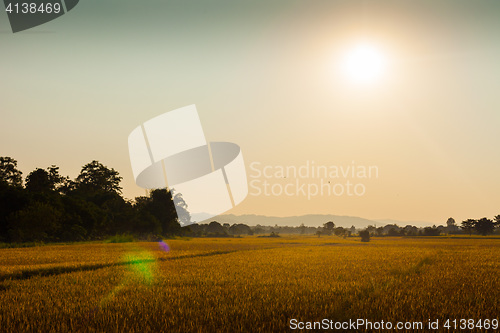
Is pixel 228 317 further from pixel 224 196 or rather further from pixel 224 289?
pixel 224 196

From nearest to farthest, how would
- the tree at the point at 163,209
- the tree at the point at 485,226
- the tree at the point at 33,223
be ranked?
the tree at the point at 33,223 < the tree at the point at 163,209 < the tree at the point at 485,226

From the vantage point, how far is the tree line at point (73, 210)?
161 feet

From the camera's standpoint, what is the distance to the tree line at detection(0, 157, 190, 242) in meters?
48.9

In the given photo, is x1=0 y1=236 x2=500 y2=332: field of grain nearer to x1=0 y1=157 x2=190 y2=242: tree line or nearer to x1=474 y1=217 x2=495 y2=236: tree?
x1=0 y1=157 x2=190 y2=242: tree line

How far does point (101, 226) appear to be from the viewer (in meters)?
69.0

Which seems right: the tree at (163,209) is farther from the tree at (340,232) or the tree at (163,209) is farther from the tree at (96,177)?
the tree at (340,232)

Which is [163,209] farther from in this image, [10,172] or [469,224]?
[469,224]

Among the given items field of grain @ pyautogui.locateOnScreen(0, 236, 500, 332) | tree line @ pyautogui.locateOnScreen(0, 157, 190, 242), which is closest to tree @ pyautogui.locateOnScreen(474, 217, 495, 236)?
tree line @ pyautogui.locateOnScreen(0, 157, 190, 242)

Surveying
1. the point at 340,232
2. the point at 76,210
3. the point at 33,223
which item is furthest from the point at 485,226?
the point at 33,223

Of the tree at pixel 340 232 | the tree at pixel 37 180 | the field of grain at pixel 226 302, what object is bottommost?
the tree at pixel 340 232

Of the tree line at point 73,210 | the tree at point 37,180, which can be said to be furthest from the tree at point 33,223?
the tree at point 37,180

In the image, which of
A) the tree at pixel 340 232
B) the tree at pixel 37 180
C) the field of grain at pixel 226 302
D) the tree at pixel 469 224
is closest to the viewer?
the field of grain at pixel 226 302

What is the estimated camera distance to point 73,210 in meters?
62.1

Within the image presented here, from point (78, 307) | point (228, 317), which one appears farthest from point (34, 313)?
point (228, 317)
